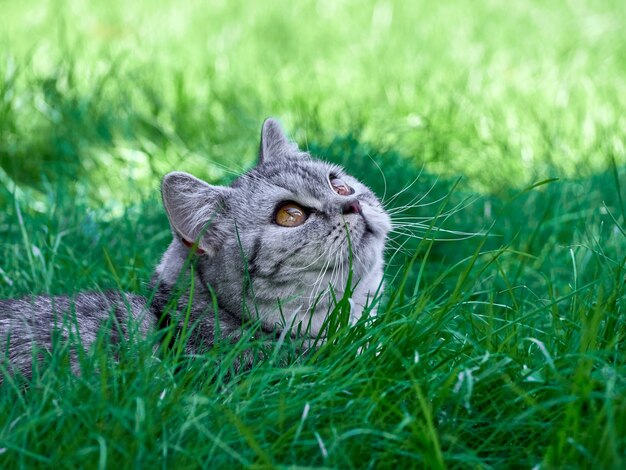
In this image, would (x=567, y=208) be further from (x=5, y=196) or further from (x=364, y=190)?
(x=5, y=196)

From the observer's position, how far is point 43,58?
611 centimetres

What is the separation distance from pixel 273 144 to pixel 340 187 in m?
0.54

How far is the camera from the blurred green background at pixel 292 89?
15.8 feet

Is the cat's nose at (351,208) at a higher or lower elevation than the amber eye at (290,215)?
higher

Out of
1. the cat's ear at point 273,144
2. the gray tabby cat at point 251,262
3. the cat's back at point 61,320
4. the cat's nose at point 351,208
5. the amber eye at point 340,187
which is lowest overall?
the cat's back at point 61,320

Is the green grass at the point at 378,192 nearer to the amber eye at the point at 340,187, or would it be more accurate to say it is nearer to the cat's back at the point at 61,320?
the cat's back at the point at 61,320

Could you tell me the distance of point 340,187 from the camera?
10.8ft

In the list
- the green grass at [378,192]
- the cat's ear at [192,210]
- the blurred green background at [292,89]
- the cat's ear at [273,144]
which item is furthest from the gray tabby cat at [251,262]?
the blurred green background at [292,89]

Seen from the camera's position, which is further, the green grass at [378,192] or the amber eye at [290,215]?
the amber eye at [290,215]

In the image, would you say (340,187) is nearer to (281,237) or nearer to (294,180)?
(294,180)

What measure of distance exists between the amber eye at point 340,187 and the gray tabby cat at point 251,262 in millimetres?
50

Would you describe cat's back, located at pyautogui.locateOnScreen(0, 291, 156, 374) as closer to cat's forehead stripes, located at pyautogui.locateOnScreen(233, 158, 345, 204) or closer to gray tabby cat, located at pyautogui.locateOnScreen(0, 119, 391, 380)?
gray tabby cat, located at pyautogui.locateOnScreen(0, 119, 391, 380)

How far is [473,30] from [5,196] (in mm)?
4457

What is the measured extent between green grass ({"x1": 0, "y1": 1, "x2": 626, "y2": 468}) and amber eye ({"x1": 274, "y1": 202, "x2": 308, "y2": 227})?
1.27 feet
